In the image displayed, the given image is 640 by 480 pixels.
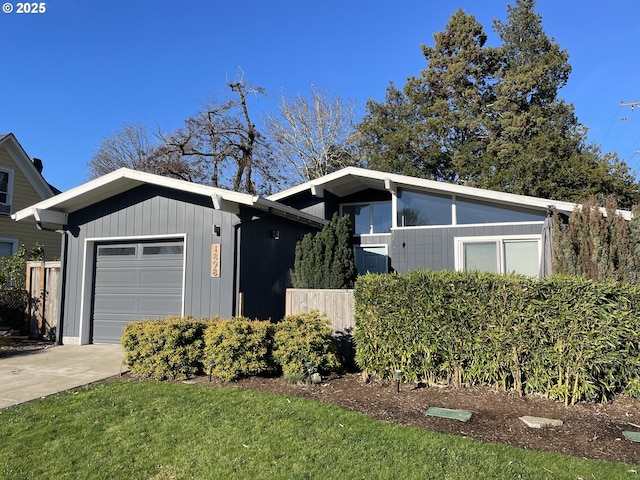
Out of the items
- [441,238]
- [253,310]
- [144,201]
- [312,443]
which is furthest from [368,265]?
[312,443]

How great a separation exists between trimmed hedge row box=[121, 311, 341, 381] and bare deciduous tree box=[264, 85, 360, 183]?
20.2 m

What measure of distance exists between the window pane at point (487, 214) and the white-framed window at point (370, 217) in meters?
2.71

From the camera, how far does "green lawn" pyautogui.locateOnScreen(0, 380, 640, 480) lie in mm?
3381

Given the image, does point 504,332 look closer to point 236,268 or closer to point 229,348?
point 229,348

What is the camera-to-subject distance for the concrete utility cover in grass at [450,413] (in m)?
4.56

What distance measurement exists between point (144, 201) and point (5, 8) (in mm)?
6296

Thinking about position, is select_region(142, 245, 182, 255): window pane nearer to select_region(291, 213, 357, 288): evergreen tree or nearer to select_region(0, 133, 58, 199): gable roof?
select_region(291, 213, 357, 288): evergreen tree

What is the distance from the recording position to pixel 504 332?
5.33m

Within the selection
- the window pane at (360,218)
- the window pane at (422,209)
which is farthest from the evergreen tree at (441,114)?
the window pane at (422,209)

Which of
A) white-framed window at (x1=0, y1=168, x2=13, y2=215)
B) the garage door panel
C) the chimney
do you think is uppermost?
the chimney

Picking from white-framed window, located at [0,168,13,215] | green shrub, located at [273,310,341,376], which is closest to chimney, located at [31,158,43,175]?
white-framed window, located at [0,168,13,215]

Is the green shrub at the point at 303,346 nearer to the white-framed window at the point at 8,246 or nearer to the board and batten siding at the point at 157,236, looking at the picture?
the board and batten siding at the point at 157,236

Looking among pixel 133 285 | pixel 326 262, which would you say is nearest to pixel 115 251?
pixel 133 285

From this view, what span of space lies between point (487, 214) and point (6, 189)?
1756 centimetres
